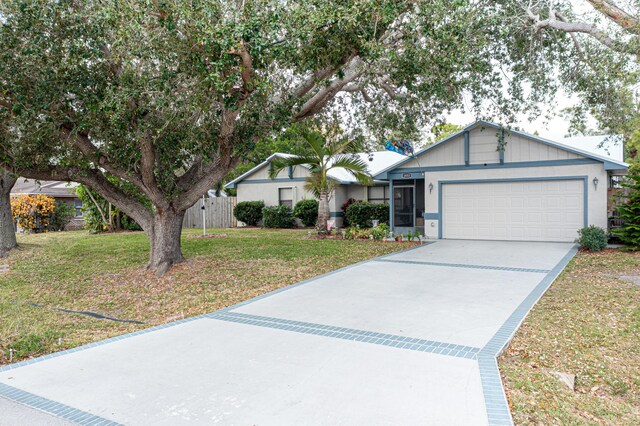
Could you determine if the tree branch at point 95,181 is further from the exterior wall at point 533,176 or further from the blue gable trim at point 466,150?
the blue gable trim at point 466,150

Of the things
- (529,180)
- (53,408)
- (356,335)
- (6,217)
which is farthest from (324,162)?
(53,408)

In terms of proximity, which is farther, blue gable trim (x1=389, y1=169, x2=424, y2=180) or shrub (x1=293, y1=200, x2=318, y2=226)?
shrub (x1=293, y1=200, x2=318, y2=226)

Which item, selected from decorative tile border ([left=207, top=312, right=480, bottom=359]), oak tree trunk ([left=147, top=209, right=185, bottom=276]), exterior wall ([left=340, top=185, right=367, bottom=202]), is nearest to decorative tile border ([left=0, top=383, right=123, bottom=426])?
decorative tile border ([left=207, top=312, right=480, bottom=359])

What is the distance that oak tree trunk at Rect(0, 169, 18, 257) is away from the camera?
13266mm

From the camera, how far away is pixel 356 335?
17.5 feet

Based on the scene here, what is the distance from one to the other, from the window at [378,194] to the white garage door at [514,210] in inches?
176

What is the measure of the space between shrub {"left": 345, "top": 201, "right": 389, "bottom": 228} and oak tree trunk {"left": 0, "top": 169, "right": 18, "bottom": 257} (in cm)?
1218

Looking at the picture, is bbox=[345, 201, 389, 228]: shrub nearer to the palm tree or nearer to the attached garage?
the attached garage

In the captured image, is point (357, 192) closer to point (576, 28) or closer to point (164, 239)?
point (164, 239)

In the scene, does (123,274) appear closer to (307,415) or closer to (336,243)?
(336,243)

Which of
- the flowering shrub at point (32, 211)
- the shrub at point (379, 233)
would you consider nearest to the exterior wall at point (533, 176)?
the shrub at point (379, 233)

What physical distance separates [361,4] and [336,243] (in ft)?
30.2

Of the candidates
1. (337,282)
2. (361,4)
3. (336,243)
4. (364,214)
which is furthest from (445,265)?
(364,214)

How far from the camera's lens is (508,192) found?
14.9 meters
